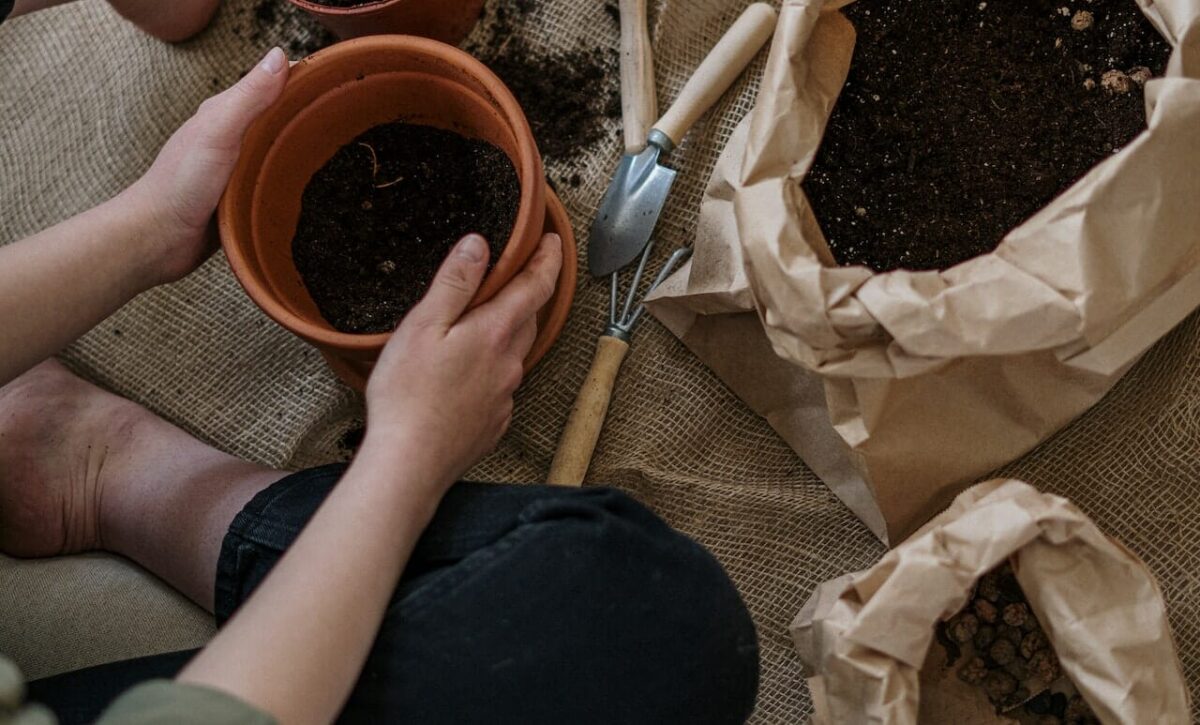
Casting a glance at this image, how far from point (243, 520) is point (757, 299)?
1.35 feet

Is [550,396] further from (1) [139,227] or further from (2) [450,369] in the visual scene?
(1) [139,227]

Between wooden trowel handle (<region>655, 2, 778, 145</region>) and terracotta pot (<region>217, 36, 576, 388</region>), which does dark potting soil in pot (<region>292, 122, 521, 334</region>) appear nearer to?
terracotta pot (<region>217, 36, 576, 388</region>)

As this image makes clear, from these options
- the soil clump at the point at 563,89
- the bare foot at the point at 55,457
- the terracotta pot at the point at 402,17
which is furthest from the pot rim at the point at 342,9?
the bare foot at the point at 55,457

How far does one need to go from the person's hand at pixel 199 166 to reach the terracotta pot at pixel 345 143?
0.05 ft

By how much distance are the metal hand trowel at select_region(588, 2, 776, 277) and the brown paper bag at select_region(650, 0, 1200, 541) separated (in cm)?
7

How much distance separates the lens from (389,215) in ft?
2.88

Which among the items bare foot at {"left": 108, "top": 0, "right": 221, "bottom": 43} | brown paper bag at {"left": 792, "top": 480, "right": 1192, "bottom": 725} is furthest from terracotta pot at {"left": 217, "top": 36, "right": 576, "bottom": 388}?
brown paper bag at {"left": 792, "top": 480, "right": 1192, "bottom": 725}

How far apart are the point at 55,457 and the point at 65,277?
0.21 m

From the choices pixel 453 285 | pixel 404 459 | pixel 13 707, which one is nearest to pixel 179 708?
pixel 13 707

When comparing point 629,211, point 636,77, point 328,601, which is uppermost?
point 636,77

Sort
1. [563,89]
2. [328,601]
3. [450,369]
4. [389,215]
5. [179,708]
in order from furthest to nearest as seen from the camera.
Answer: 1. [563,89]
2. [389,215]
3. [450,369]
4. [328,601]
5. [179,708]

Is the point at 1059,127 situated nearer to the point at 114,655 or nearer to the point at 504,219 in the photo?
the point at 504,219

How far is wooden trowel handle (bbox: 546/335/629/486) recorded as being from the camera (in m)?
0.91

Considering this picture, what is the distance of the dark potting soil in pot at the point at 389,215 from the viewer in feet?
2.83
